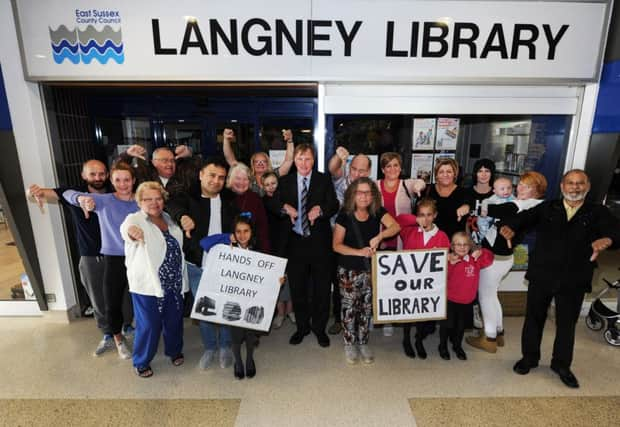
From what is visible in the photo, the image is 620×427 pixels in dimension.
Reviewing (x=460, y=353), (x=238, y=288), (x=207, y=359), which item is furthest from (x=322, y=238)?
(x=460, y=353)

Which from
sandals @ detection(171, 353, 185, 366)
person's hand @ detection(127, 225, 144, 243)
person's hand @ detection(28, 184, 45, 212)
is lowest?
sandals @ detection(171, 353, 185, 366)

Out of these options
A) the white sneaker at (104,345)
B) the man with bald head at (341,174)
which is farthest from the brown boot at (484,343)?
the white sneaker at (104,345)

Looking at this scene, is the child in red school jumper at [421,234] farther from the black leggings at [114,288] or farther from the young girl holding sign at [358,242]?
the black leggings at [114,288]

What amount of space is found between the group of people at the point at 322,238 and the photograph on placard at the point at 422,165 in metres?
0.82

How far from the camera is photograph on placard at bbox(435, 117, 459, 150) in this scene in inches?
146

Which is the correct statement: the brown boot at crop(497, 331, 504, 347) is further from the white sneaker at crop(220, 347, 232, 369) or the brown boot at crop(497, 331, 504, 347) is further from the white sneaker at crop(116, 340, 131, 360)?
the white sneaker at crop(116, 340, 131, 360)

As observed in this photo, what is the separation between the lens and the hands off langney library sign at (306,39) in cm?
304

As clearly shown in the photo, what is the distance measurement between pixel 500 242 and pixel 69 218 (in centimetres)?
427

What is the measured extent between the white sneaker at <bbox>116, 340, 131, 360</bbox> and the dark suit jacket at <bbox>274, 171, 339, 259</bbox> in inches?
68.1

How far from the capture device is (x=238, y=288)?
2.63 m

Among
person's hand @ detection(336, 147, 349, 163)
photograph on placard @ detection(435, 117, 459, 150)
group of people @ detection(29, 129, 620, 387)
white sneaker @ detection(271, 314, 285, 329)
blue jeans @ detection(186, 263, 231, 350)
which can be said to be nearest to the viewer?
group of people @ detection(29, 129, 620, 387)

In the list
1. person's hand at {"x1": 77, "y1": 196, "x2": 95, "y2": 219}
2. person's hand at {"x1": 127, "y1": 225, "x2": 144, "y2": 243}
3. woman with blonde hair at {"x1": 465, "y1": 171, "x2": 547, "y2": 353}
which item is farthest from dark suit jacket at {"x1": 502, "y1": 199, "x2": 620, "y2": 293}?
person's hand at {"x1": 77, "y1": 196, "x2": 95, "y2": 219}

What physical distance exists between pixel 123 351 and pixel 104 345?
23 centimetres

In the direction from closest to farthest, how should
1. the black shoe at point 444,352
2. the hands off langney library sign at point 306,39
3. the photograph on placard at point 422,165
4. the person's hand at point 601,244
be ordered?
the person's hand at point 601,244
the black shoe at point 444,352
the hands off langney library sign at point 306,39
the photograph on placard at point 422,165
